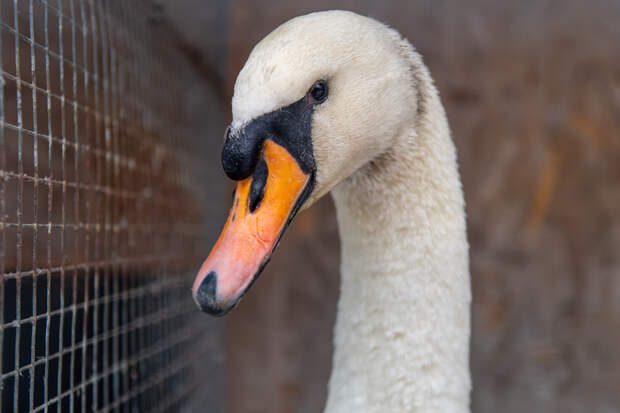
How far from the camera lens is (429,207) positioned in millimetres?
1335

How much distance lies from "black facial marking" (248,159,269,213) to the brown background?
1.40m

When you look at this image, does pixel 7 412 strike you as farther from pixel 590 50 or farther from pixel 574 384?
pixel 590 50

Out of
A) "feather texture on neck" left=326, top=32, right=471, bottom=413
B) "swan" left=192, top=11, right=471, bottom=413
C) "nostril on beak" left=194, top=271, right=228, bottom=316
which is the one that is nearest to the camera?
"nostril on beak" left=194, top=271, right=228, bottom=316

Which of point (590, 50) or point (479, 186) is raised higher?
point (590, 50)

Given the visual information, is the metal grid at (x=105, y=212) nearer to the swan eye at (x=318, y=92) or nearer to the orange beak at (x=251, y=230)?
the orange beak at (x=251, y=230)

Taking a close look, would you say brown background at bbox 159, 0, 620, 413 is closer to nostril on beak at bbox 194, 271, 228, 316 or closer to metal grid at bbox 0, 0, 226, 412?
metal grid at bbox 0, 0, 226, 412

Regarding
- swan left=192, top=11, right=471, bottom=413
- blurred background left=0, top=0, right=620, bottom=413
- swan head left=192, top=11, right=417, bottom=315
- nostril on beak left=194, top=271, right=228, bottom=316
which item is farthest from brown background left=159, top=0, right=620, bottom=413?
nostril on beak left=194, top=271, right=228, bottom=316

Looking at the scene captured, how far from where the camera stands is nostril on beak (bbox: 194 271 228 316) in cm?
91

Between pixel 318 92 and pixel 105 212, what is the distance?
835 mm

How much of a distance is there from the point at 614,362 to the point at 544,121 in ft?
3.26

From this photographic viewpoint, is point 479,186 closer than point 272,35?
No

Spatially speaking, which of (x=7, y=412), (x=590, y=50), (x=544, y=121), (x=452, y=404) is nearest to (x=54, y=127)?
(x=7, y=412)

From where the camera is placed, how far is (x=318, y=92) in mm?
1072

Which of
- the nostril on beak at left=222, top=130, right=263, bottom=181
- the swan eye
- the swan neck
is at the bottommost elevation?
the swan neck
